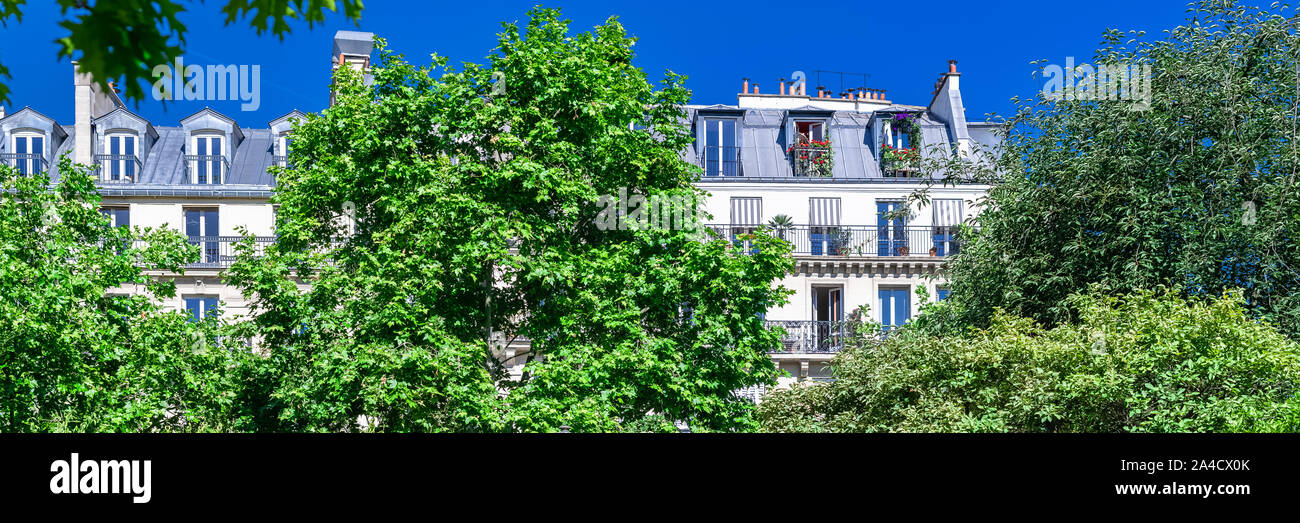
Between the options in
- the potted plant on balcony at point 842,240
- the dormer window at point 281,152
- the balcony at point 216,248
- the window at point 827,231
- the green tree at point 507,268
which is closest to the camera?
the green tree at point 507,268

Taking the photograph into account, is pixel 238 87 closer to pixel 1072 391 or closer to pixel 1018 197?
pixel 1018 197

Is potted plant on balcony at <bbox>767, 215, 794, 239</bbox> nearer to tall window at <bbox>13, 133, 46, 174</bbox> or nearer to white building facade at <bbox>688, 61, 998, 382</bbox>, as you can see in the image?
white building facade at <bbox>688, 61, 998, 382</bbox>

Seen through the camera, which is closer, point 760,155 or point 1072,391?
point 1072,391

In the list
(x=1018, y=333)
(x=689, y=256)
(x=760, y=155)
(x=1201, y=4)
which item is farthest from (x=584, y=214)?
(x=760, y=155)

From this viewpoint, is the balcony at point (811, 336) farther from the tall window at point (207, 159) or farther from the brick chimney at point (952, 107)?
the tall window at point (207, 159)

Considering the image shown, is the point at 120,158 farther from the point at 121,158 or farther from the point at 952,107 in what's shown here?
the point at 952,107

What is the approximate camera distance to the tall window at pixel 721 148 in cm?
4003

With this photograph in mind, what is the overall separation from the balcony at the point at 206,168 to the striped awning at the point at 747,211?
16499mm

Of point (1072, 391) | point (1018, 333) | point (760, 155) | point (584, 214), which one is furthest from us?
point (760, 155)

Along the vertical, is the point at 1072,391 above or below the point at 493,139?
below

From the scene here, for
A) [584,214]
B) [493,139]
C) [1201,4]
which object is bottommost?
[584,214]

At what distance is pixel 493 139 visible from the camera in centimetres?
2450

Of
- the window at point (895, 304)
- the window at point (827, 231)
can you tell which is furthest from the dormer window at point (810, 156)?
the window at point (895, 304)
